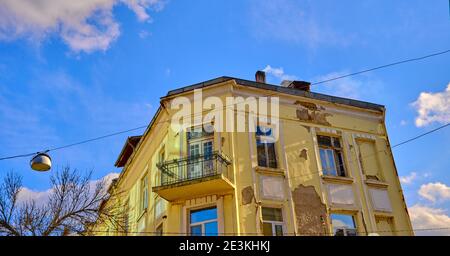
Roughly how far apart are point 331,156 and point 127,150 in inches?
348

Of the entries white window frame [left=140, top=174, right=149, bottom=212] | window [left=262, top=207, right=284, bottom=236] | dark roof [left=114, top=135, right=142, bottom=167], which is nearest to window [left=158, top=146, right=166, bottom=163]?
white window frame [left=140, top=174, right=149, bottom=212]

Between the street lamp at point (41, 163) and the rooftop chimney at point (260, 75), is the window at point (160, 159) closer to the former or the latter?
the street lamp at point (41, 163)

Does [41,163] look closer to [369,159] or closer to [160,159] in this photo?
[160,159]

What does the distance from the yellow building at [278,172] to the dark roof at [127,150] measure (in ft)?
6.19

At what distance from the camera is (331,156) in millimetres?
14164

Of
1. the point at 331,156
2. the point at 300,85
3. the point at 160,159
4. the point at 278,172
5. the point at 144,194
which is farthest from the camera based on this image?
the point at 144,194

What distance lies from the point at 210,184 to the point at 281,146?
278 centimetres

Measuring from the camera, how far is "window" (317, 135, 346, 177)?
45.4 ft

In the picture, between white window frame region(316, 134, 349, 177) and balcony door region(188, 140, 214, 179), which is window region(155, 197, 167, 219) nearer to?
balcony door region(188, 140, 214, 179)

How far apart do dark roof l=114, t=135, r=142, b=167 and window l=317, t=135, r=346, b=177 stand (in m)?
7.36

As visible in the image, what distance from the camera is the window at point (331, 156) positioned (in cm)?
1385

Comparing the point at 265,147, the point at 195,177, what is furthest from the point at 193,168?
the point at 265,147

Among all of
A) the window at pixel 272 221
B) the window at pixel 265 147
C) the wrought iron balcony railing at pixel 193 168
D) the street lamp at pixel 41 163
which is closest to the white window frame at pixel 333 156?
the window at pixel 265 147
